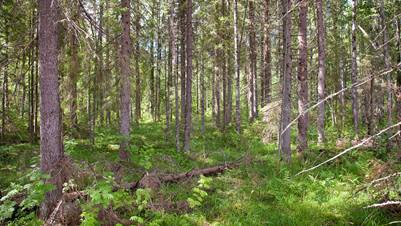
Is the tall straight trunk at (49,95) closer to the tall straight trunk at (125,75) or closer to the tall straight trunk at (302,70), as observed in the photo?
the tall straight trunk at (125,75)

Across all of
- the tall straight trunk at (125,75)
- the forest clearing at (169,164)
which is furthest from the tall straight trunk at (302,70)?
the tall straight trunk at (125,75)

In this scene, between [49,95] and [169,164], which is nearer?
[49,95]

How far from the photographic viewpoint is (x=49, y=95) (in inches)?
244

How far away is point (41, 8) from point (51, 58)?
0.95 metres

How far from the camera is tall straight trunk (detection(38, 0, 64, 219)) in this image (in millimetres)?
6168

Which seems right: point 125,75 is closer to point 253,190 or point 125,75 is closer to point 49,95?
point 49,95

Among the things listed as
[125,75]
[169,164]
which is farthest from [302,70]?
[125,75]

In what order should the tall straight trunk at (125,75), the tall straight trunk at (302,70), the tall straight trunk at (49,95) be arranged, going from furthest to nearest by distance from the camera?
the tall straight trunk at (125,75), the tall straight trunk at (302,70), the tall straight trunk at (49,95)

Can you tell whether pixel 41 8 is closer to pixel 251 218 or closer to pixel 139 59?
pixel 251 218

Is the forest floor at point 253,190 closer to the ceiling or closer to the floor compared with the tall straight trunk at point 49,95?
closer to the floor

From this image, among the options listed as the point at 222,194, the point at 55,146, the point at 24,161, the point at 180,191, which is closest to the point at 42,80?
the point at 55,146

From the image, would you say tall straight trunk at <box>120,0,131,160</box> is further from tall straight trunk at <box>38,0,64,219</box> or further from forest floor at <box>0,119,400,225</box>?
tall straight trunk at <box>38,0,64,219</box>

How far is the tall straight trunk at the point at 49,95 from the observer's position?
6168mm

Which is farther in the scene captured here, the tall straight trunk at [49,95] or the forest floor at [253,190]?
Answer: the forest floor at [253,190]
